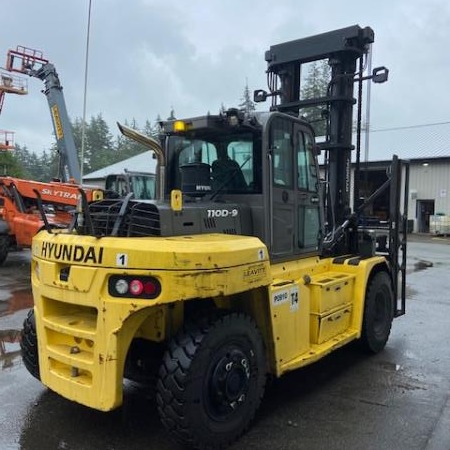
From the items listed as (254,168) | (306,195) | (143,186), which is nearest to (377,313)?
(306,195)

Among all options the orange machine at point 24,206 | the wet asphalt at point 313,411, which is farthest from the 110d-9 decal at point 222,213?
the orange machine at point 24,206

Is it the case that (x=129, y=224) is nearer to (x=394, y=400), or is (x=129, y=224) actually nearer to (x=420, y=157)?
(x=394, y=400)

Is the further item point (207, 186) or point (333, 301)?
point (333, 301)

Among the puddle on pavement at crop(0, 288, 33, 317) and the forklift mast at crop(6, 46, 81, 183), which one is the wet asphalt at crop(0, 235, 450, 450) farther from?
the forklift mast at crop(6, 46, 81, 183)

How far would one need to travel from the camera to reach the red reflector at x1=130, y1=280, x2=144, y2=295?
3385 mm

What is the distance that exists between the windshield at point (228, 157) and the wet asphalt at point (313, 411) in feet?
6.39

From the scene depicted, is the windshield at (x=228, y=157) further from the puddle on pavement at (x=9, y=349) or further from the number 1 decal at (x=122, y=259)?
the puddle on pavement at (x=9, y=349)

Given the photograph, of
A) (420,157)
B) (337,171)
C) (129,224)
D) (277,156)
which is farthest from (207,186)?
(420,157)

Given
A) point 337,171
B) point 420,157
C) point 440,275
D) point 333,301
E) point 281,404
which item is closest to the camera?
point 281,404

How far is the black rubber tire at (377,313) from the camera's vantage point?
585cm

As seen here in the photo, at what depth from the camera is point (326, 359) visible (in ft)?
19.2

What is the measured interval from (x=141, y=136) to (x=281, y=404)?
8.51 ft

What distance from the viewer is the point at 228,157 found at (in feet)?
15.6

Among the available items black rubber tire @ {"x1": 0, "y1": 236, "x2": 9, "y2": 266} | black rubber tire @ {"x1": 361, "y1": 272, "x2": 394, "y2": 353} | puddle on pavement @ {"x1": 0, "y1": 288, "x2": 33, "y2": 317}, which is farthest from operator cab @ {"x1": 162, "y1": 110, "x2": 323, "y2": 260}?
black rubber tire @ {"x1": 0, "y1": 236, "x2": 9, "y2": 266}
